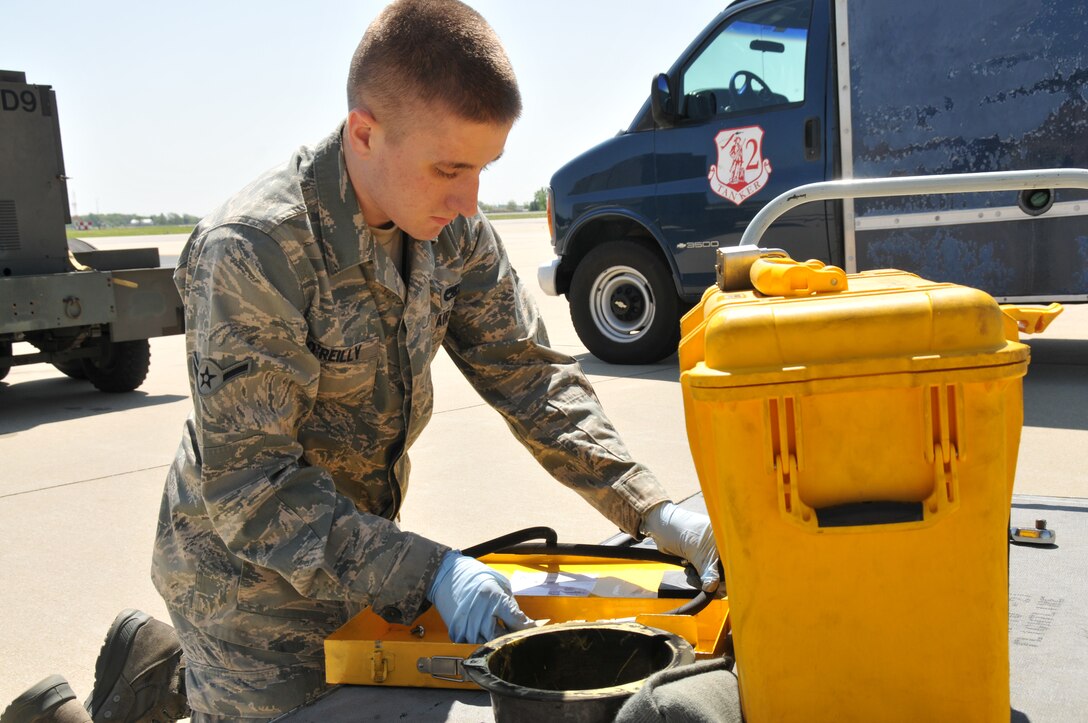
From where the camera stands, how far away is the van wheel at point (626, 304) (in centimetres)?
730

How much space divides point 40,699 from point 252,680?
3.03 ft

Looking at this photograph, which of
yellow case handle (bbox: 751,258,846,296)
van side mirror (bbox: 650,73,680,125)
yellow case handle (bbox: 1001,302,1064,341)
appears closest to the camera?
yellow case handle (bbox: 751,258,846,296)

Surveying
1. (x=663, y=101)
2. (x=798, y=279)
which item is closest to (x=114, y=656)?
(x=798, y=279)

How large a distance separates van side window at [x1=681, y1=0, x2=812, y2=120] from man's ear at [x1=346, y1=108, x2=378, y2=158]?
4997 mm

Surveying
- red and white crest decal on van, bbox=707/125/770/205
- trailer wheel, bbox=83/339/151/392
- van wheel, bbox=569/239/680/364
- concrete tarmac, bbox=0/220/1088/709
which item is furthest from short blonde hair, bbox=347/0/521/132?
trailer wheel, bbox=83/339/151/392

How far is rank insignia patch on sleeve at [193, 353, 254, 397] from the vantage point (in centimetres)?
161

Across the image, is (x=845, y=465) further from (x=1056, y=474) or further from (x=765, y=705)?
(x=1056, y=474)

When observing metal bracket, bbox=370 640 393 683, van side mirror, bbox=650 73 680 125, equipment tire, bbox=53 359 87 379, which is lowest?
equipment tire, bbox=53 359 87 379

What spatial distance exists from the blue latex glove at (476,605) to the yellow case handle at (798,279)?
0.56 meters

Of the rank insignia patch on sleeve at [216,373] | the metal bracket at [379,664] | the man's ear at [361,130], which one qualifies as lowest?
the metal bracket at [379,664]

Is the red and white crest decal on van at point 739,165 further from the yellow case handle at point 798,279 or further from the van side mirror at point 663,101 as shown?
the yellow case handle at point 798,279

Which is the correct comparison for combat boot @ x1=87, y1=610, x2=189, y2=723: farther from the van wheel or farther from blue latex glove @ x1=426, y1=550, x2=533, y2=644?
the van wheel

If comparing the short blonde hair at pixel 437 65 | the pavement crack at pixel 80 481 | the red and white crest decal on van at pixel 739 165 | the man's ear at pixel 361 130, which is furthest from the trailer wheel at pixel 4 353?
the short blonde hair at pixel 437 65

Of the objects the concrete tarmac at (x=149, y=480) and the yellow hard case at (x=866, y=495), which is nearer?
the yellow hard case at (x=866, y=495)
